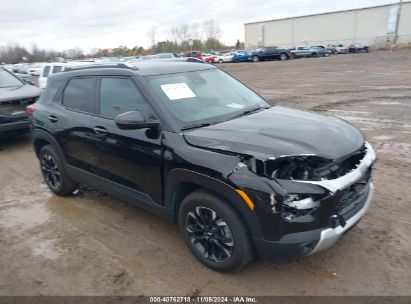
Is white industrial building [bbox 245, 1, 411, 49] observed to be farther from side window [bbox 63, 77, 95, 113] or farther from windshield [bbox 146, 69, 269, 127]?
side window [bbox 63, 77, 95, 113]

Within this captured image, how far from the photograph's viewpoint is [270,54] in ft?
134

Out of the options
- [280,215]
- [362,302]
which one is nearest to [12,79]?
[280,215]

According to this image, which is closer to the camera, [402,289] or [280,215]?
[280,215]

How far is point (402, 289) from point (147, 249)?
2.34 meters

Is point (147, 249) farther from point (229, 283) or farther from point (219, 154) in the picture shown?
point (219, 154)

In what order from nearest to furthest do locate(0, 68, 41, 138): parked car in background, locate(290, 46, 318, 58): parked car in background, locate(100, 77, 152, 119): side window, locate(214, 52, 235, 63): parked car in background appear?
1. locate(100, 77, 152, 119): side window
2. locate(0, 68, 41, 138): parked car in background
3. locate(290, 46, 318, 58): parked car in background
4. locate(214, 52, 235, 63): parked car in background

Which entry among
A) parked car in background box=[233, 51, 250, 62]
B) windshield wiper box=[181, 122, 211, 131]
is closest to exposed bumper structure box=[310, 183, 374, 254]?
windshield wiper box=[181, 122, 211, 131]

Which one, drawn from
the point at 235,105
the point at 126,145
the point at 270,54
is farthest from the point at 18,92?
the point at 270,54

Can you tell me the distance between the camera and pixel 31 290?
3.27 m

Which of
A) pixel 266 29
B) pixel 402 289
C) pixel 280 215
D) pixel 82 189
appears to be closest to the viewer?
pixel 280 215

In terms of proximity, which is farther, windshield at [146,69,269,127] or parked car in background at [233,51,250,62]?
parked car in background at [233,51,250,62]

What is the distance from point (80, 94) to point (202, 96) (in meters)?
1.62

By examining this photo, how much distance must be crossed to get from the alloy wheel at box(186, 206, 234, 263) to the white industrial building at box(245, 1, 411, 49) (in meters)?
66.0

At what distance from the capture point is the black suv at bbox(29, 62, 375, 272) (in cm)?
284
